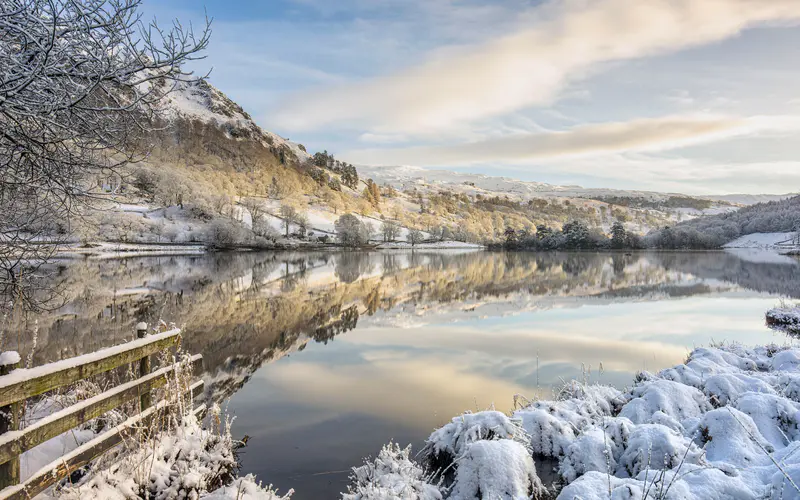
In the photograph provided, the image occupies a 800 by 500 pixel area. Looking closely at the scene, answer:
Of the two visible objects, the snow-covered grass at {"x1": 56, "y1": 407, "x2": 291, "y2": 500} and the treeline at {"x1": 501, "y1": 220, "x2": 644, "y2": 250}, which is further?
the treeline at {"x1": 501, "y1": 220, "x2": 644, "y2": 250}

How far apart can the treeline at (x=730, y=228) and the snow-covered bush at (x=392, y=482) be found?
10264 cm

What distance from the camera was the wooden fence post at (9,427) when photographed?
146 inches

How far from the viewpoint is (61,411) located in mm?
4395

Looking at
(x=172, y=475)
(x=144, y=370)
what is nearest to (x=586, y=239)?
(x=144, y=370)

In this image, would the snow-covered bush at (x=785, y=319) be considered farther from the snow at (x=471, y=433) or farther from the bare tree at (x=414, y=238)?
the bare tree at (x=414, y=238)

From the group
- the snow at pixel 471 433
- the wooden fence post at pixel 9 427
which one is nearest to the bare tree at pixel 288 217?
the snow at pixel 471 433

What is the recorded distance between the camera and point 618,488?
3.48 metres

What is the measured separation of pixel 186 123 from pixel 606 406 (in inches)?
7770

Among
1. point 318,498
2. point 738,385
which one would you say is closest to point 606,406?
point 738,385

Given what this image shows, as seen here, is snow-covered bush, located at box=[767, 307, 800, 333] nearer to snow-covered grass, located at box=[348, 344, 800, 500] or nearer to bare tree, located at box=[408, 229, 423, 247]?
snow-covered grass, located at box=[348, 344, 800, 500]

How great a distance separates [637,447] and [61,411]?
19.6ft

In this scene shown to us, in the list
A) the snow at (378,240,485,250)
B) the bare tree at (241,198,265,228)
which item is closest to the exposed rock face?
the bare tree at (241,198,265,228)

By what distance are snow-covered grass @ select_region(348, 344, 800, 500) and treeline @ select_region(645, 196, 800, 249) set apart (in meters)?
98.8

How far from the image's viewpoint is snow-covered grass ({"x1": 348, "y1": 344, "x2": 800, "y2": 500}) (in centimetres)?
356
